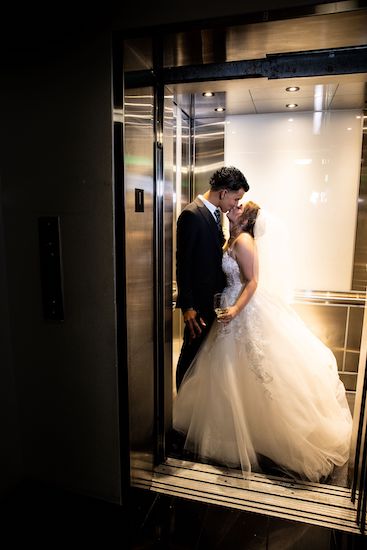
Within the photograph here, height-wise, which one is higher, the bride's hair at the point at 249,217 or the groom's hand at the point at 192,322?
the bride's hair at the point at 249,217

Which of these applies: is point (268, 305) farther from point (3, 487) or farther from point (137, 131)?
point (3, 487)

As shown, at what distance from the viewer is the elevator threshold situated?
6.70 feet

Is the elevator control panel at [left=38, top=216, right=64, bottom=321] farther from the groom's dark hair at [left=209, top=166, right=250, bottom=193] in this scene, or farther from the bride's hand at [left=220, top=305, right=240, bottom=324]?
the groom's dark hair at [left=209, top=166, right=250, bottom=193]

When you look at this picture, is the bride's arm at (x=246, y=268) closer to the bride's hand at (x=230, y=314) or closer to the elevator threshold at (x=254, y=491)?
the bride's hand at (x=230, y=314)

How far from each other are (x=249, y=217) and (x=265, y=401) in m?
1.43

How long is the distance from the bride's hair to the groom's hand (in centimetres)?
81

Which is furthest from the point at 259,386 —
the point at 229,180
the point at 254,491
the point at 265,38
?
the point at 265,38

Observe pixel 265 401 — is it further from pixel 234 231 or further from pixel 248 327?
pixel 234 231

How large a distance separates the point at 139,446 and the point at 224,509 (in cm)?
62

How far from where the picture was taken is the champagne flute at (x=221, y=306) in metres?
2.62


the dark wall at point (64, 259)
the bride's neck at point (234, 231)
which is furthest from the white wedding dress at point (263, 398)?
the dark wall at point (64, 259)

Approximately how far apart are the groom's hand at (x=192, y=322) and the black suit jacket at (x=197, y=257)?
0.16 ft

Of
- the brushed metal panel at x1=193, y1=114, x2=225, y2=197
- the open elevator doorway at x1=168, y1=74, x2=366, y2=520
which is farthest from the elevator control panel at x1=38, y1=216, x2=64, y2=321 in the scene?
the brushed metal panel at x1=193, y1=114, x2=225, y2=197

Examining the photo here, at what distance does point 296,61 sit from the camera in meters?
1.96
